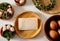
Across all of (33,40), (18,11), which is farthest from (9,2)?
(33,40)

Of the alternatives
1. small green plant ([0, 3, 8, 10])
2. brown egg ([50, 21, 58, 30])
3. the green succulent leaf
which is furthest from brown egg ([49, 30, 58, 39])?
small green plant ([0, 3, 8, 10])

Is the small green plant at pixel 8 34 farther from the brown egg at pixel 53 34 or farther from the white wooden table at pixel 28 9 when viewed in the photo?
the brown egg at pixel 53 34

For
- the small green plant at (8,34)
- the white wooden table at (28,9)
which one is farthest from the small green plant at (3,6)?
the small green plant at (8,34)

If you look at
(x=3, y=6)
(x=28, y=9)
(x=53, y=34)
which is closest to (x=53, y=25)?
(x=53, y=34)

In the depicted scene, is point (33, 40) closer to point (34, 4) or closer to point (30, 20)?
A: point (30, 20)

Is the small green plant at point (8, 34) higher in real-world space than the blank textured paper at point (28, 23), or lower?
lower

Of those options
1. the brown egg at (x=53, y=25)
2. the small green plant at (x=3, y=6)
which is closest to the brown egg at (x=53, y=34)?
the brown egg at (x=53, y=25)

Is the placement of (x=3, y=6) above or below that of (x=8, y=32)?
above

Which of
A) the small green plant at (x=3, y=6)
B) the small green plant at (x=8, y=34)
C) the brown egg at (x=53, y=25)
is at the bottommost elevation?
the small green plant at (x=8, y=34)

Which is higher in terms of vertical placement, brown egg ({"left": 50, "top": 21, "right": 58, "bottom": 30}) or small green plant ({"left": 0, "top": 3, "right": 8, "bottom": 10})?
small green plant ({"left": 0, "top": 3, "right": 8, "bottom": 10})

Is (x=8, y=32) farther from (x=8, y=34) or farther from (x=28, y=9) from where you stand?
(x=28, y=9)

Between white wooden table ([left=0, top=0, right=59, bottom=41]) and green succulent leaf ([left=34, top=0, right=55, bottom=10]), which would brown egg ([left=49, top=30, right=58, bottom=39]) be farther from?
green succulent leaf ([left=34, top=0, right=55, bottom=10])
